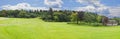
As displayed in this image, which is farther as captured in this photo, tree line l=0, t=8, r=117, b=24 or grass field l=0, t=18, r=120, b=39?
tree line l=0, t=8, r=117, b=24

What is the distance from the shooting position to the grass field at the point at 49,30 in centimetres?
442

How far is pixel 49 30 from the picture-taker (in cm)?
457

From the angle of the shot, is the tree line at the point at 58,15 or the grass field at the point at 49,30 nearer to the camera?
the grass field at the point at 49,30

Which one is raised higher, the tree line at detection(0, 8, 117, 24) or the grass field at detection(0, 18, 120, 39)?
the tree line at detection(0, 8, 117, 24)

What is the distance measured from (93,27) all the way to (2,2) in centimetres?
173

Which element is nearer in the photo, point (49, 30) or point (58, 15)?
point (49, 30)

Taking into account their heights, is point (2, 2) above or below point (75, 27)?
above

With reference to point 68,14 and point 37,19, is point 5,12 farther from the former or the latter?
point 68,14

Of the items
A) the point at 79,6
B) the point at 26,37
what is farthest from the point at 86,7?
the point at 26,37

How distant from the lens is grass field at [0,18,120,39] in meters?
4.42

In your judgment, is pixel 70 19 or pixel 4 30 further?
pixel 70 19

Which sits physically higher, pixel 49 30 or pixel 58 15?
pixel 58 15

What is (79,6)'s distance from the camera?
4.85 metres

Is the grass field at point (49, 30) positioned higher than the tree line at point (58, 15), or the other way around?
the tree line at point (58, 15)
